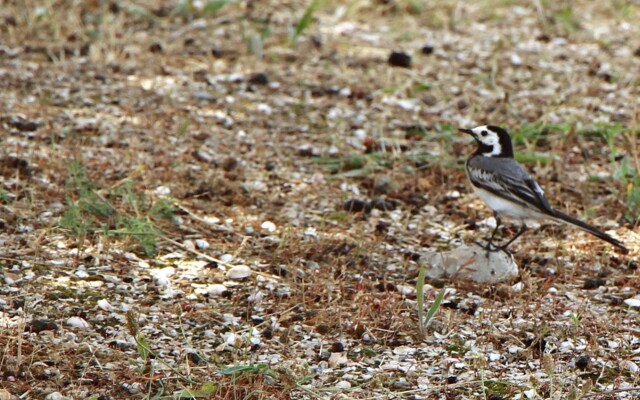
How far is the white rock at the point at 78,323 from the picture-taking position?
491 cm

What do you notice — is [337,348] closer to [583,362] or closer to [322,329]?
[322,329]

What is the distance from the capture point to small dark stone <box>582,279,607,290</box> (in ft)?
19.0

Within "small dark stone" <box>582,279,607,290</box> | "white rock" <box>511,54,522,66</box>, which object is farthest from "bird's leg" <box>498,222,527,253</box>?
"white rock" <box>511,54,522,66</box>

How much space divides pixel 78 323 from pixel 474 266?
216 centimetres

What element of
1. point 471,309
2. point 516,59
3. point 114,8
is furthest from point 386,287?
point 114,8

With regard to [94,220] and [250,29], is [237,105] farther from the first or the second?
[94,220]

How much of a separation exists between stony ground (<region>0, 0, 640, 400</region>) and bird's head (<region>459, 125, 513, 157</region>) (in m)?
0.45

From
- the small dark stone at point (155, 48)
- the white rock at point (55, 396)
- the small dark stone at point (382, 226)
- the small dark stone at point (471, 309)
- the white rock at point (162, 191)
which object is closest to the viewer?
the white rock at point (55, 396)

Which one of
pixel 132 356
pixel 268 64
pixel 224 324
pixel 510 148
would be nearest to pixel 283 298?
pixel 224 324

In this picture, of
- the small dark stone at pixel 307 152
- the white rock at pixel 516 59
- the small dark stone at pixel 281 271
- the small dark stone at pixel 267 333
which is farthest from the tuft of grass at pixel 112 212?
the white rock at pixel 516 59

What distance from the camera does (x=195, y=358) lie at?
4.76 meters

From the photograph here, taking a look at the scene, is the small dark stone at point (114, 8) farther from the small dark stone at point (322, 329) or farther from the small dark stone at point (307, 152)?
the small dark stone at point (322, 329)

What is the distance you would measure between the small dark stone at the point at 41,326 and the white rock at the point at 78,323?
8 cm

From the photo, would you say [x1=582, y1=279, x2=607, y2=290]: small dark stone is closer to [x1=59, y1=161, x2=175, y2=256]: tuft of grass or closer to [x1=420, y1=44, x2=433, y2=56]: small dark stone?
[x1=59, y1=161, x2=175, y2=256]: tuft of grass
